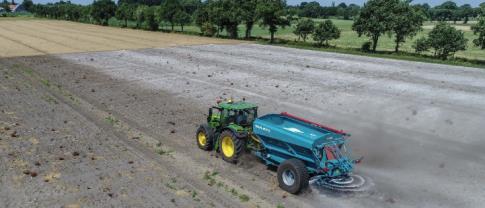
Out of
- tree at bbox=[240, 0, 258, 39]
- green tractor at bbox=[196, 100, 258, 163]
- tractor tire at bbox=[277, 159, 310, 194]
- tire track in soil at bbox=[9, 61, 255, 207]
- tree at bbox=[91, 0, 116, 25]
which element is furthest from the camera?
tree at bbox=[91, 0, 116, 25]

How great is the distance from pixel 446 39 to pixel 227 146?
117 ft

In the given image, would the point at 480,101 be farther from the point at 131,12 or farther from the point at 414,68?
the point at 131,12

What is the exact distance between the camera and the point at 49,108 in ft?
67.3

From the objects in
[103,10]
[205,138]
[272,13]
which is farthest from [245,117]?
[103,10]

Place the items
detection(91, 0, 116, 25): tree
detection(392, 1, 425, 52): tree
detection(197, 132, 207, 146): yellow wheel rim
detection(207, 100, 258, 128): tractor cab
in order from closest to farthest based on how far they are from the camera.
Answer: detection(207, 100, 258, 128): tractor cab, detection(197, 132, 207, 146): yellow wheel rim, detection(392, 1, 425, 52): tree, detection(91, 0, 116, 25): tree

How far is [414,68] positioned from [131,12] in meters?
72.1

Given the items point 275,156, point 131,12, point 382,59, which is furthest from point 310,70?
point 131,12

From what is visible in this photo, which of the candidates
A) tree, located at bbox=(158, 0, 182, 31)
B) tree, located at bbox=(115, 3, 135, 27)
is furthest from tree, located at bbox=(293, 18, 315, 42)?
tree, located at bbox=(115, 3, 135, 27)

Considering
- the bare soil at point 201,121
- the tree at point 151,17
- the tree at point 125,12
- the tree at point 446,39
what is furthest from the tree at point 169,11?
the tree at point 446,39

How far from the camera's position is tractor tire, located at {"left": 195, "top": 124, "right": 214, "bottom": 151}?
14477 millimetres

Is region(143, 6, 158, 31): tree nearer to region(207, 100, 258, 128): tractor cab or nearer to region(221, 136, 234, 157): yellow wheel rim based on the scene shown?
region(207, 100, 258, 128): tractor cab

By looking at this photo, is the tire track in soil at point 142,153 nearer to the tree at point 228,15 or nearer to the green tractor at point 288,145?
the green tractor at point 288,145

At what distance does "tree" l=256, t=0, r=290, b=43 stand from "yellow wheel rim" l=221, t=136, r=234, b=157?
45.6 meters

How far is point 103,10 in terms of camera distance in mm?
106750
